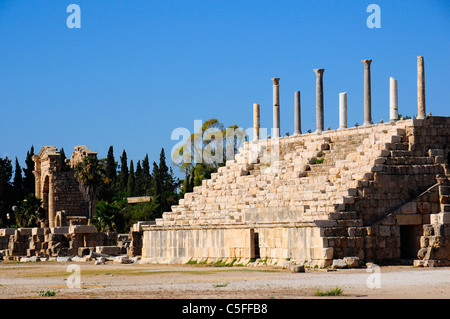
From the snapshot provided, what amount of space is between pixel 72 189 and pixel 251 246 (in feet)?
136

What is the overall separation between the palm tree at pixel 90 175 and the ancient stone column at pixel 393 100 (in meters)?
31.9

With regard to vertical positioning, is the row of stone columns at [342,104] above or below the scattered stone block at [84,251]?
above

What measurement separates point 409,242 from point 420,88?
758 cm

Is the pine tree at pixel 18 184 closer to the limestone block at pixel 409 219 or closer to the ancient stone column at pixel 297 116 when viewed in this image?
the ancient stone column at pixel 297 116

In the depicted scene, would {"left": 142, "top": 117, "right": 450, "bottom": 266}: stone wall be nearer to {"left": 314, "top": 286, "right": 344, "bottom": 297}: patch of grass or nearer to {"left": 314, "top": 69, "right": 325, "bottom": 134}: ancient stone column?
{"left": 314, "top": 69, "right": 325, "bottom": 134}: ancient stone column

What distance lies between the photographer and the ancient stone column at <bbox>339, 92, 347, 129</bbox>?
39.1 meters

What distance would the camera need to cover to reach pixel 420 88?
35.1 meters

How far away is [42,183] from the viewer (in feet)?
241

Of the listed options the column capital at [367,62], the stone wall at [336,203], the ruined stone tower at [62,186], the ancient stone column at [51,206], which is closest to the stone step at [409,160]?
the stone wall at [336,203]

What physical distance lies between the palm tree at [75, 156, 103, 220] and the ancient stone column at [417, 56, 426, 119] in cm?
3469

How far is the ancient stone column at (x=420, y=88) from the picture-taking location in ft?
114

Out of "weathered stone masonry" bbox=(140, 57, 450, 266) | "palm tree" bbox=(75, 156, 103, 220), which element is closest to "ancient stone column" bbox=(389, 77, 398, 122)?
"weathered stone masonry" bbox=(140, 57, 450, 266)

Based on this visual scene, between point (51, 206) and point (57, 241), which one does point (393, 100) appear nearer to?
point (57, 241)
